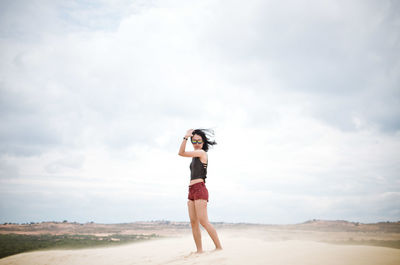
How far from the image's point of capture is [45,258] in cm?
983

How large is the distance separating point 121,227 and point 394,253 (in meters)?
23.1

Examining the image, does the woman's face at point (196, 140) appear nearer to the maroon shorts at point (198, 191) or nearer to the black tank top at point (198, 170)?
the black tank top at point (198, 170)

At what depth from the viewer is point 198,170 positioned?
6.65 metres

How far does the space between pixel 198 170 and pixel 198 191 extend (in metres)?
0.48

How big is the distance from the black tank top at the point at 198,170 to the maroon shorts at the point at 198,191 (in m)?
0.18

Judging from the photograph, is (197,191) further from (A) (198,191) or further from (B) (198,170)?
(B) (198,170)

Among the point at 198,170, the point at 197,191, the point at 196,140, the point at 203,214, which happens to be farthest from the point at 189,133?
the point at 203,214

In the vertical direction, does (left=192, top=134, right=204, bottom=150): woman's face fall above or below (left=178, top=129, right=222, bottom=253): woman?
above

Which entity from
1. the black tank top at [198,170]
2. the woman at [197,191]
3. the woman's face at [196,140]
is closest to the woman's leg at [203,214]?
the woman at [197,191]

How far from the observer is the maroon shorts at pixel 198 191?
6461 mm

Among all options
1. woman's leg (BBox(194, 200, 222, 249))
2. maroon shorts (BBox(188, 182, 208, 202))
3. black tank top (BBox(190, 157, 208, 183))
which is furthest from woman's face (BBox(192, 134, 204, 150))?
woman's leg (BBox(194, 200, 222, 249))

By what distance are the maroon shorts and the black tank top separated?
0.59 feet

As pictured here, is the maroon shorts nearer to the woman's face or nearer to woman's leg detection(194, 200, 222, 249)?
woman's leg detection(194, 200, 222, 249)

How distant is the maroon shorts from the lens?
6461 mm
